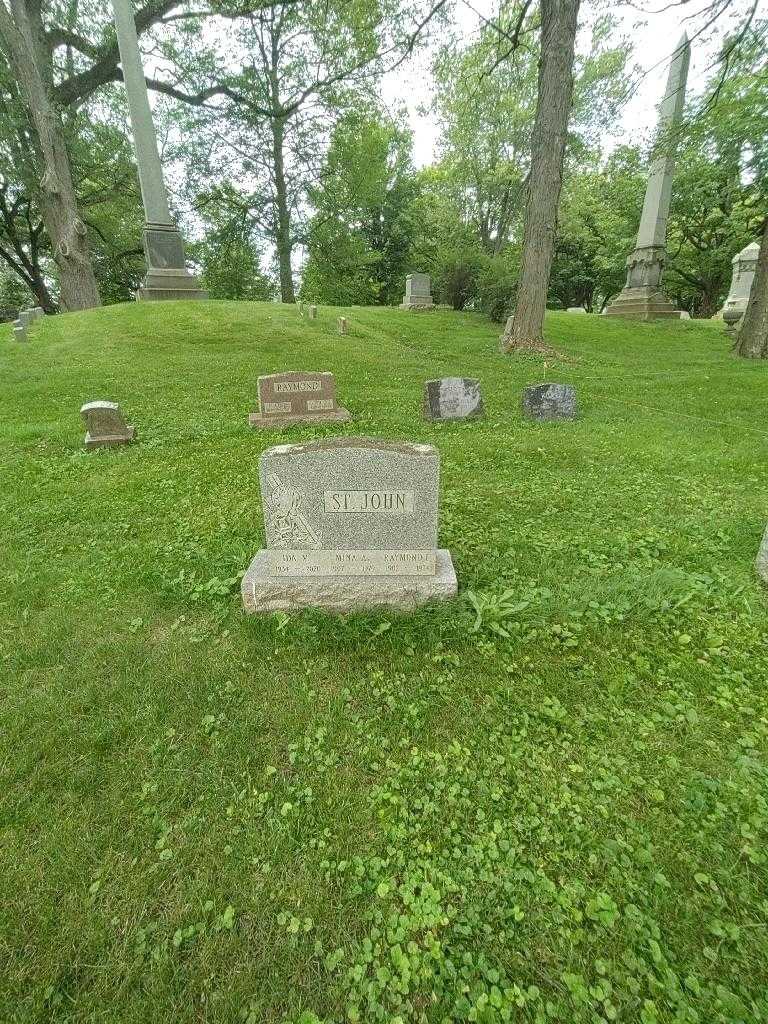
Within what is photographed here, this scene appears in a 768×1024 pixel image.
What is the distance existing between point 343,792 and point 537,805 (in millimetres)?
888

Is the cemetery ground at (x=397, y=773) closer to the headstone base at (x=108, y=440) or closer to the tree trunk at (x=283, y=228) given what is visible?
the headstone base at (x=108, y=440)

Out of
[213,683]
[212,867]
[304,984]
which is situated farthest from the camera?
[213,683]

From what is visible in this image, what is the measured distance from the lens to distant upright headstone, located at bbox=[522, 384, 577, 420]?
8.07 meters

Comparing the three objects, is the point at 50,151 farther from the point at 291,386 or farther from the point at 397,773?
the point at 397,773

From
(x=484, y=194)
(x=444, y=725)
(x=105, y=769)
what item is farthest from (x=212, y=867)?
(x=484, y=194)

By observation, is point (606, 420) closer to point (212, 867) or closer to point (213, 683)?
point (213, 683)

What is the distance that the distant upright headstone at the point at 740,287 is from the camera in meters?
18.6

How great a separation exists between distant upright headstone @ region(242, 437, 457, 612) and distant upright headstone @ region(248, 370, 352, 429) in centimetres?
507

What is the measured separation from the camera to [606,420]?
809 centimetres

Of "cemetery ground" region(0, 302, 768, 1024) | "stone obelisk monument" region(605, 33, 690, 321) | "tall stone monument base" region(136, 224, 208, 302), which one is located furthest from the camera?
"stone obelisk monument" region(605, 33, 690, 321)

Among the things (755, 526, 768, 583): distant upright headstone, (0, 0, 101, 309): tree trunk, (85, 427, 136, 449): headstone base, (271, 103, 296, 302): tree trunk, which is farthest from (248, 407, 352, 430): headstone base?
(271, 103, 296, 302): tree trunk

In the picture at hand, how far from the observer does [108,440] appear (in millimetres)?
6902

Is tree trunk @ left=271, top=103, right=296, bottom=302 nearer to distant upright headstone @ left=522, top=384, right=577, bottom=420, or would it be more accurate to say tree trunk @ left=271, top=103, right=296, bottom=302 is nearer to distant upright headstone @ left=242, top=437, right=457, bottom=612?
distant upright headstone @ left=522, top=384, right=577, bottom=420

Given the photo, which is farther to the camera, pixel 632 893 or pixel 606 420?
pixel 606 420
